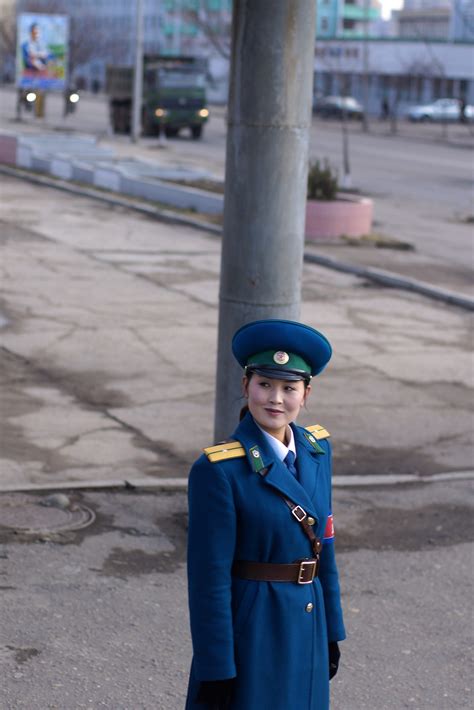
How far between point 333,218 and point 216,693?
701 inches

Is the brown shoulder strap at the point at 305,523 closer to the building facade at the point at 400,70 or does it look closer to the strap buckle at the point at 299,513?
the strap buckle at the point at 299,513

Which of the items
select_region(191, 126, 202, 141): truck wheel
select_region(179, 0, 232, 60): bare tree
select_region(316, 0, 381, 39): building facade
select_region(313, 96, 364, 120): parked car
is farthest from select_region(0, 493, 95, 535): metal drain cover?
select_region(316, 0, 381, 39): building facade

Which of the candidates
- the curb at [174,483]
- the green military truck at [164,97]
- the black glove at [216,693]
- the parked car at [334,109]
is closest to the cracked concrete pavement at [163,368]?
the curb at [174,483]

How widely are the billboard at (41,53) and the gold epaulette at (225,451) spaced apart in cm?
4189

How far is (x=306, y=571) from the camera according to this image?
→ 3.64 m

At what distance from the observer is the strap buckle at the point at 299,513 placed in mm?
3576

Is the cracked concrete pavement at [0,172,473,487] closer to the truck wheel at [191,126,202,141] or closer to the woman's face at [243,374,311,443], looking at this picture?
the woman's face at [243,374,311,443]

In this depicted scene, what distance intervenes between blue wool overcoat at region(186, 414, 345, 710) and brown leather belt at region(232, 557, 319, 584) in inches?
0.6

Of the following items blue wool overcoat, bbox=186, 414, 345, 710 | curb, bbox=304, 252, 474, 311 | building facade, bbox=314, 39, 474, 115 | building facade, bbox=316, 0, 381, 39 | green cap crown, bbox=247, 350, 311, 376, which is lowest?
curb, bbox=304, 252, 474, 311

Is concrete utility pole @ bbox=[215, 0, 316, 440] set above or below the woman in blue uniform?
above

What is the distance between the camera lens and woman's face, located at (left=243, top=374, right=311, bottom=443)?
356 centimetres

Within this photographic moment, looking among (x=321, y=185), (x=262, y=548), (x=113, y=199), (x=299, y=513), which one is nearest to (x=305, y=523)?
(x=299, y=513)

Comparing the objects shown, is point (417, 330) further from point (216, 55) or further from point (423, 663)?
point (216, 55)

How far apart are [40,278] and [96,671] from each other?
11038mm
